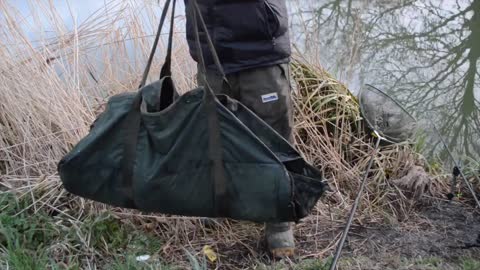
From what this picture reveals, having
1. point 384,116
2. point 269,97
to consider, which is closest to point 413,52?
point 384,116

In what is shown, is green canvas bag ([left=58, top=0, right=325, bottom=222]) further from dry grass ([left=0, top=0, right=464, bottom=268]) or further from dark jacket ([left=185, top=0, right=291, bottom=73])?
dry grass ([left=0, top=0, right=464, bottom=268])

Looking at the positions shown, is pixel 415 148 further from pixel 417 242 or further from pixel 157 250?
pixel 157 250

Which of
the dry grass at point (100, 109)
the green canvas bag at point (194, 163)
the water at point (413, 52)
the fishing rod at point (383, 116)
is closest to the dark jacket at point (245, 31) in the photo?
the green canvas bag at point (194, 163)

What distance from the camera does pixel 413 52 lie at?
19.2 ft

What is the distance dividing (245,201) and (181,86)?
5.30 feet

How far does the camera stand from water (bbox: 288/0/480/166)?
14.5ft

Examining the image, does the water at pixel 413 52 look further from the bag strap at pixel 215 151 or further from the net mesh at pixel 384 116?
the bag strap at pixel 215 151

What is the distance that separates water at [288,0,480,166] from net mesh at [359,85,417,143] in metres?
0.22

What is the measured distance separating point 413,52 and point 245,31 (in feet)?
13.4

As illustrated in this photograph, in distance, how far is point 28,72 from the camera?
3.19 metres

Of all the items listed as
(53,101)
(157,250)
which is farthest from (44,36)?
(157,250)

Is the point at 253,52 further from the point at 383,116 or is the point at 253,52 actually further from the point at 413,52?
the point at 413,52

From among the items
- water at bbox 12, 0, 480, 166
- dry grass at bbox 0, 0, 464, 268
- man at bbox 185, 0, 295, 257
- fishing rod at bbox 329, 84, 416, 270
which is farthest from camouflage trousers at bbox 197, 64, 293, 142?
water at bbox 12, 0, 480, 166

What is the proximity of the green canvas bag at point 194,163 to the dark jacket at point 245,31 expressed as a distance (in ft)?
0.92
